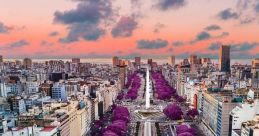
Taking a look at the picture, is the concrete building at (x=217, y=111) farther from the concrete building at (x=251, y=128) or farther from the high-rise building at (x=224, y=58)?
the high-rise building at (x=224, y=58)

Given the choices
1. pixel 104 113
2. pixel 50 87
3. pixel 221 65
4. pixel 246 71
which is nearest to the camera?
pixel 104 113

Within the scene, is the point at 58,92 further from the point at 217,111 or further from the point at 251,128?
the point at 251,128

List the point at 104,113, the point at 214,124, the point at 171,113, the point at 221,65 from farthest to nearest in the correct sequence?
the point at 221,65
the point at 104,113
the point at 171,113
the point at 214,124

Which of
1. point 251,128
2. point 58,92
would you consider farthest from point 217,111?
point 58,92

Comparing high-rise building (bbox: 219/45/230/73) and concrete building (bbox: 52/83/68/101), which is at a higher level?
high-rise building (bbox: 219/45/230/73)

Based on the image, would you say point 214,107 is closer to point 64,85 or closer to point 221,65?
point 64,85

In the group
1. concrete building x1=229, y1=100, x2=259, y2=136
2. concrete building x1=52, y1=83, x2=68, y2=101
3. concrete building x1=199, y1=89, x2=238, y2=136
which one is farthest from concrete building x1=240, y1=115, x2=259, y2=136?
concrete building x1=52, y1=83, x2=68, y2=101

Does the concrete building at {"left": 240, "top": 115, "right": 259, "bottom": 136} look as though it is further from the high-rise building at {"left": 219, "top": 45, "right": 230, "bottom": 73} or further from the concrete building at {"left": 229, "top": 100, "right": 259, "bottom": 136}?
the high-rise building at {"left": 219, "top": 45, "right": 230, "bottom": 73}

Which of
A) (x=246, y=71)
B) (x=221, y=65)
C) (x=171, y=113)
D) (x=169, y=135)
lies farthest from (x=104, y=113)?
(x=221, y=65)
